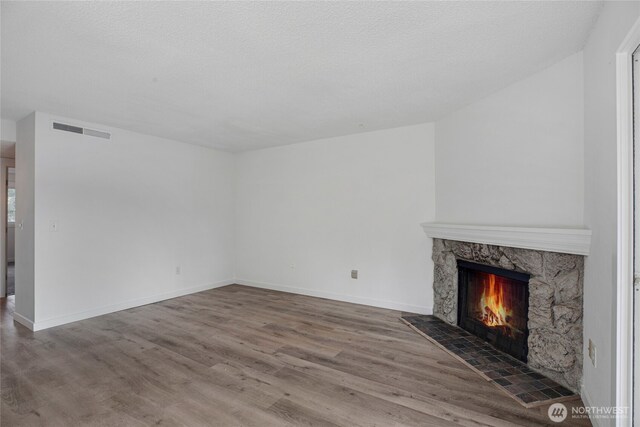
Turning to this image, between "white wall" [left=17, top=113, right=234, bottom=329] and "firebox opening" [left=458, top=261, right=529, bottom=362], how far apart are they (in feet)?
13.0

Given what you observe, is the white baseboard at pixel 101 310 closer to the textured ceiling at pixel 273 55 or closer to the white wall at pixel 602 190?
the textured ceiling at pixel 273 55

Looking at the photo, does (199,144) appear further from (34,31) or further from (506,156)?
(506,156)

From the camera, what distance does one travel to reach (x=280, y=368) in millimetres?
2488

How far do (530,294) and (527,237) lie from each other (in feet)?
1.60

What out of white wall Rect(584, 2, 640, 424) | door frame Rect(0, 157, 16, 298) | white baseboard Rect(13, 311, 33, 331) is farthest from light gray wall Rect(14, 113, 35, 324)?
white wall Rect(584, 2, 640, 424)

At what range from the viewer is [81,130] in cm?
365

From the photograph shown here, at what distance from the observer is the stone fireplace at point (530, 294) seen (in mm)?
2129

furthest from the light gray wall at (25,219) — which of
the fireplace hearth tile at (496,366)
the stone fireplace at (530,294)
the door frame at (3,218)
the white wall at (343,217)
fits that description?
the stone fireplace at (530,294)

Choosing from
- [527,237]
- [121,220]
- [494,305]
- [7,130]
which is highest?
[7,130]

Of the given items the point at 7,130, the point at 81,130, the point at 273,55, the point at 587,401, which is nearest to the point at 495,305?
the point at 587,401

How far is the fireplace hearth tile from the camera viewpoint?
2064 mm

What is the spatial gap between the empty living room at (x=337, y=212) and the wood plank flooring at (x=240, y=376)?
0.02 metres

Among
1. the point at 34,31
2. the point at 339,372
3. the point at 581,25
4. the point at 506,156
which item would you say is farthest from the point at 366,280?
the point at 34,31

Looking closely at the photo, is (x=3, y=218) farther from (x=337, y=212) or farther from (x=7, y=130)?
(x=337, y=212)
